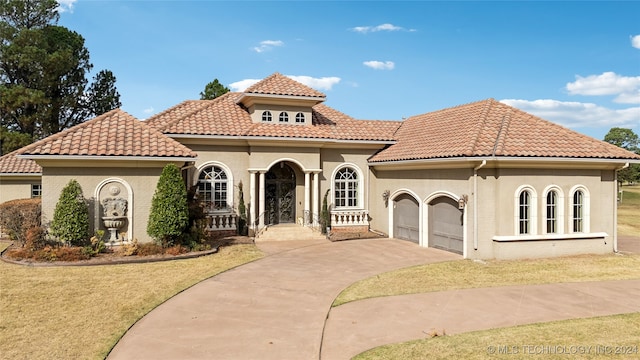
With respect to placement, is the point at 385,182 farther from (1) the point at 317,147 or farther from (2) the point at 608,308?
(2) the point at 608,308

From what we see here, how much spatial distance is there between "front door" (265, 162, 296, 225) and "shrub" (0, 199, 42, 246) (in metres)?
9.70

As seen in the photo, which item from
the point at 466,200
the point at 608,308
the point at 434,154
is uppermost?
the point at 434,154

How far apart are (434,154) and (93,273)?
12.5 m

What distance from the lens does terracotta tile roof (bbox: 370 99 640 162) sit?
1433 cm

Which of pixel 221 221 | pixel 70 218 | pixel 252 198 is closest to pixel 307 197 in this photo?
pixel 252 198

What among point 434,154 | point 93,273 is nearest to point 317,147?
point 434,154

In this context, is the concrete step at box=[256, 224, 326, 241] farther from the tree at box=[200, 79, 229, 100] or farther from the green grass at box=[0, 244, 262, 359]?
the tree at box=[200, 79, 229, 100]

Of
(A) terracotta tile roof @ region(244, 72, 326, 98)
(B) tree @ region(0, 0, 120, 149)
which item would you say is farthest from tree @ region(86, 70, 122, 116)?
(A) terracotta tile roof @ region(244, 72, 326, 98)

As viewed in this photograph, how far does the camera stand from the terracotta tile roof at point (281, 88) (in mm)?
19609

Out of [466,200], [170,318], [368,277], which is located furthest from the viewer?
[466,200]

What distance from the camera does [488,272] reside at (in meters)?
12.4

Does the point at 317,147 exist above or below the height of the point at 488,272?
above

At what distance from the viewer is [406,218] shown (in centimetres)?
1848

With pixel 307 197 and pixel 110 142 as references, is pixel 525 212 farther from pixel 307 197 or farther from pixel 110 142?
pixel 110 142
